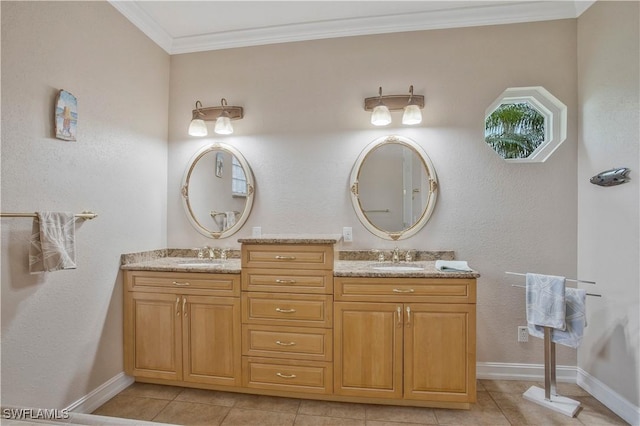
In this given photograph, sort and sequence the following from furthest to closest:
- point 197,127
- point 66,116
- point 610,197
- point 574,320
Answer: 1. point 197,127
2. point 610,197
3. point 574,320
4. point 66,116

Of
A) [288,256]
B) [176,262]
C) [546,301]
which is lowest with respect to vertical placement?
[546,301]

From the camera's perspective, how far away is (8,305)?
65.0 inches

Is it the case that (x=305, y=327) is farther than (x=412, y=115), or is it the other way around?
(x=412, y=115)

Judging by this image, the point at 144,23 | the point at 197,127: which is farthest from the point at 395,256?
the point at 144,23

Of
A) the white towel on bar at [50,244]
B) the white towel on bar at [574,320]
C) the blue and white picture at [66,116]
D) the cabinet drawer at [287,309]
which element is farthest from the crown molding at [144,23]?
the white towel on bar at [574,320]

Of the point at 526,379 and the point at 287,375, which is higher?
the point at 287,375

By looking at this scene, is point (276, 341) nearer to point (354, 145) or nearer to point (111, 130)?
point (354, 145)

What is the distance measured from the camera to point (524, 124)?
2682 millimetres

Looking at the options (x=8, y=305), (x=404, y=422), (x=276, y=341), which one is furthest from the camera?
(x=276, y=341)

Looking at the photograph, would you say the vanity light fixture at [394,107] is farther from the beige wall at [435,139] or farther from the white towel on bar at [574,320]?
the white towel on bar at [574,320]

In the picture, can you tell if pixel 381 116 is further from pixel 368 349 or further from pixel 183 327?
pixel 183 327

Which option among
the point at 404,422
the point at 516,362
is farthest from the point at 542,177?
the point at 404,422

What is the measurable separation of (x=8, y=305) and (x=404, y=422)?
2.33 metres

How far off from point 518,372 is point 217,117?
3.29 metres
